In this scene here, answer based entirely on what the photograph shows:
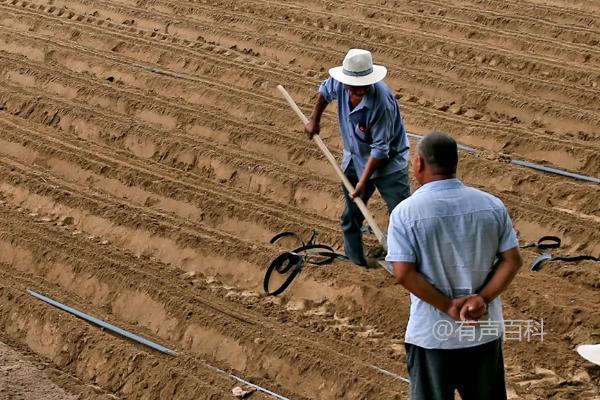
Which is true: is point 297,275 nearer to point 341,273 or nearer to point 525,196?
point 341,273

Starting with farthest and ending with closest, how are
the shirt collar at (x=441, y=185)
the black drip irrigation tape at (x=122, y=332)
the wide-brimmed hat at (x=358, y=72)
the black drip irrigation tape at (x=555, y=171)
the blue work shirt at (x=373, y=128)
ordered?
the black drip irrigation tape at (x=555, y=171), the blue work shirt at (x=373, y=128), the wide-brimmed hat at (x=358, y=72), the black drip irrigation tape at (x=122, y=332), the shirt collar at (x=441, y=185)

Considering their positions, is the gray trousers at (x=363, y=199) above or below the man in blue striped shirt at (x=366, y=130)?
below

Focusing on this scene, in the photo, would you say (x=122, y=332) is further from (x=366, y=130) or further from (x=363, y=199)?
(x=366, y=130)

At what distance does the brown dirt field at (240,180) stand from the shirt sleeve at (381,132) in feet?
3.41

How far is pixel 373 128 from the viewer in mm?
6887

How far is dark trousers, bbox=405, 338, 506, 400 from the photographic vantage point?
4500 millimetres

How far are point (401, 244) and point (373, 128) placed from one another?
8.25ft

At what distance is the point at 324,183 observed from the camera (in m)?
9.39

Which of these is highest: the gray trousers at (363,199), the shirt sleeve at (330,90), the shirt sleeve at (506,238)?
the shirt sleeve at (506,238)

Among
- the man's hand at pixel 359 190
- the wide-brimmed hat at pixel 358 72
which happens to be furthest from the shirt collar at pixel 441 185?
the man's hand at pixel 359 190

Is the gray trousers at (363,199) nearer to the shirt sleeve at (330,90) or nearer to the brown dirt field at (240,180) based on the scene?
the brown dirt field at (240,180)

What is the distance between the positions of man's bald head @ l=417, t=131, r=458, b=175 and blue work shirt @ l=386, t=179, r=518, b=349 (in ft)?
0.18

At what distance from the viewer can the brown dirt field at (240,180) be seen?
686 cm

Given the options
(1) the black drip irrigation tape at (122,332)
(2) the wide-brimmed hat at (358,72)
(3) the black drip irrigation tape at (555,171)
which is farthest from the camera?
(3) the black drip irrigation tape at (555,171)
